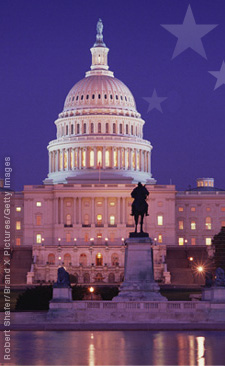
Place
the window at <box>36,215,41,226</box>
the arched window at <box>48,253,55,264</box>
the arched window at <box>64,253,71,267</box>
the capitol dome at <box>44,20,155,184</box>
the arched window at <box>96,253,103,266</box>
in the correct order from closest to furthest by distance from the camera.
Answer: the arched window at <box>64,253,71,267</box> < the arched window at <box>48,253,55,264</box> < the arched window at <box>96,253,103,266</box> < the window at <box>36,215,41,226</box> < the capitol dome at <box>44,20,155,184</box>

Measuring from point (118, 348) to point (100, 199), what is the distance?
131521 millimetres

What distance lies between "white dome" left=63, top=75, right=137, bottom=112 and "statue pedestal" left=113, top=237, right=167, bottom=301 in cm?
13219

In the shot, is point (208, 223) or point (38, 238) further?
point (208, 223)

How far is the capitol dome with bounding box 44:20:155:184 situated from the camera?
18638cm

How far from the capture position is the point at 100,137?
186 meters

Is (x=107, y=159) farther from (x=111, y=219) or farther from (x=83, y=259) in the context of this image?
(x=83, y=259)

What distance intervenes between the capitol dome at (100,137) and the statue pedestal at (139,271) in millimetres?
121928

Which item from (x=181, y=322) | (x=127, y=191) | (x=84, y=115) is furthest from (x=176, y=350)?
(x=84, y=115)

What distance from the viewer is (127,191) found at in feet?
559

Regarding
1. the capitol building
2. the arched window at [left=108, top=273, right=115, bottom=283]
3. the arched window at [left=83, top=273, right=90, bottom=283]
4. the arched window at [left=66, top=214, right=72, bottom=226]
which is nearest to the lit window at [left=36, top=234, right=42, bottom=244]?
the capitol building

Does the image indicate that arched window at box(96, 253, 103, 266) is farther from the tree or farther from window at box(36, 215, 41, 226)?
the tree

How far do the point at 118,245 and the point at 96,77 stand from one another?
4825cm

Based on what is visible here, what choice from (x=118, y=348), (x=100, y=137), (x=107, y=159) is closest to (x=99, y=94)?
(x=100, y=137)

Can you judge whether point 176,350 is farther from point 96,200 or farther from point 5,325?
point 96,200
